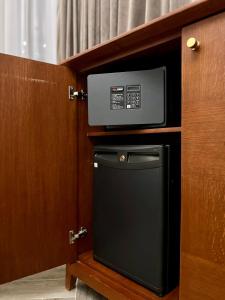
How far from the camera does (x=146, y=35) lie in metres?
0.80

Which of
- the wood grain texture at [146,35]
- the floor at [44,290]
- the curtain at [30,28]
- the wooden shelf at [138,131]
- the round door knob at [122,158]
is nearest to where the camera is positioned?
the wood grain texture at [146,35]

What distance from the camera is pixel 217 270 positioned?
2.16 ft

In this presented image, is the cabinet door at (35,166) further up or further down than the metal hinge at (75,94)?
further down

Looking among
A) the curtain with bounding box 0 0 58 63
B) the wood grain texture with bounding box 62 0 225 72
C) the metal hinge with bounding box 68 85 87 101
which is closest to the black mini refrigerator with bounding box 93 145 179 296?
the metal hinge with bounding box 68 85 87 101

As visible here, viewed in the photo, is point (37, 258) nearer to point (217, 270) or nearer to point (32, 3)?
point (217, 270)

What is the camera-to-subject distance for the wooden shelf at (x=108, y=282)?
871 millimetres

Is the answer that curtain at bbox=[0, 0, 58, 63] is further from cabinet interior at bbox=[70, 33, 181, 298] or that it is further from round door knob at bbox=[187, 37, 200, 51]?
round door knob at bbox=[187, 37, 200, 51]

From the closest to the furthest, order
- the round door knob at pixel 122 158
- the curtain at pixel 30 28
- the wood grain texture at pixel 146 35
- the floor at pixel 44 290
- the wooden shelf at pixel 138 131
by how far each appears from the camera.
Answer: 1. the wood grain texture at pixel 146 35
2. the wooden shelf at pixel 138 131
3. the round door knob at pixel 122 158
4. the floor at pixel 44 290
5. the curtain at pixel 30 28

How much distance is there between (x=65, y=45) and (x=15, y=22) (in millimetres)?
540

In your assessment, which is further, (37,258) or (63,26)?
(63,26)

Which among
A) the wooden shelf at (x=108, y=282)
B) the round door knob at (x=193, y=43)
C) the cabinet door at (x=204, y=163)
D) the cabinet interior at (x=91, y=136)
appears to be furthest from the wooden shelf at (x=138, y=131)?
the wooden shelf at (x=108, y=282)

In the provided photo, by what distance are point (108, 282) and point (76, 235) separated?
0.26 metres

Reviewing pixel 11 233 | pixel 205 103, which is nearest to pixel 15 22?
pixel 11 233

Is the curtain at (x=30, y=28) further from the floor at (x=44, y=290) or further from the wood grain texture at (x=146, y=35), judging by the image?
the floor at (x=44, y=290)
